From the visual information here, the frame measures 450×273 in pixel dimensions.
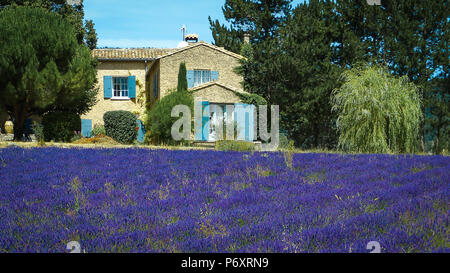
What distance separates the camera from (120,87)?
2764cm

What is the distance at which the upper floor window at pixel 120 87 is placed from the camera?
27609 millimetres

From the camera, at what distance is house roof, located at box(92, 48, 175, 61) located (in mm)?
26906

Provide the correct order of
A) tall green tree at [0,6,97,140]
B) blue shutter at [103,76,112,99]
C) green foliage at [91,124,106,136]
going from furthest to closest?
blue shutter at [103,76,112,99]
green foliage at [91,124,106,136]
tall green tree at [0,6,97,140]

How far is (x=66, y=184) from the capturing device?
6109mm

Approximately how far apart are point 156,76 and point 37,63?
977 cm

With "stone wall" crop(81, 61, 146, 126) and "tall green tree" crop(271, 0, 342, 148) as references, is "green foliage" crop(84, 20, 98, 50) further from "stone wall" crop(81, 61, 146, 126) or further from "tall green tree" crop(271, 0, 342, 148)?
"tall green tree" crop(271, 0, 342, 148)

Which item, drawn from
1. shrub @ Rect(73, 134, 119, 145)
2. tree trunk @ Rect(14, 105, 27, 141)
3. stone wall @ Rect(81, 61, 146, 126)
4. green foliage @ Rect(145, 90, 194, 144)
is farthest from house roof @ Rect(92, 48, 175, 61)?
shrub @ Rect(73, 134, 119, 145)

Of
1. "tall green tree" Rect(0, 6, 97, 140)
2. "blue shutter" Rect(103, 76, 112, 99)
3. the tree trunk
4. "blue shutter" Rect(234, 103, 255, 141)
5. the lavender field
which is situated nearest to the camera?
the lavender field

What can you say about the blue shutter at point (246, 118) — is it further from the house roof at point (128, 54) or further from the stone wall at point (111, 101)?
the stone wall at point (111, 101)

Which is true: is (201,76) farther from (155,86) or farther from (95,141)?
(95,141)

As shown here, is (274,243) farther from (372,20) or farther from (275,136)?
(372,20)

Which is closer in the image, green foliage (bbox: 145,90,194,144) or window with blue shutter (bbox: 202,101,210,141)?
green foliage (bbox: 145,90,194,144)

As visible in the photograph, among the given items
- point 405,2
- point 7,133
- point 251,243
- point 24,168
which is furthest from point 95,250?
point 405,2

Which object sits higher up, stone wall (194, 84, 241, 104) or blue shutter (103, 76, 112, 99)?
blue shutter (103, 76, 112, 99)
